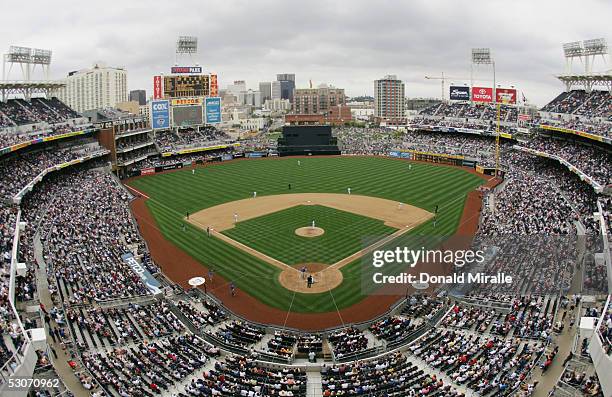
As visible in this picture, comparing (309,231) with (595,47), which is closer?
(309,231)

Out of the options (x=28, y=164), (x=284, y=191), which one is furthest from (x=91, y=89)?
(x=284, y=191)

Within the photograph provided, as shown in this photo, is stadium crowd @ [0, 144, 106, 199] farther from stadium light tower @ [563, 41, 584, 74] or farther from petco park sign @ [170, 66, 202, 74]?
stadium light tower @ [563, 41, 584, 74]

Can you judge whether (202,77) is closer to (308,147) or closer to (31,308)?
(308,147)

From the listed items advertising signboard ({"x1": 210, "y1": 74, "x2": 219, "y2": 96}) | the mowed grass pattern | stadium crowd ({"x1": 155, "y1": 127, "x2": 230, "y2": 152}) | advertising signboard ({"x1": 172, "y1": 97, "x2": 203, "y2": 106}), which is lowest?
the mowed grass pattern

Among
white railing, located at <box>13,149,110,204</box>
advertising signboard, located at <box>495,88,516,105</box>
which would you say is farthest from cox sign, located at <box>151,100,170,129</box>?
advertising signboard, located at <box>495,88,516,105</box>

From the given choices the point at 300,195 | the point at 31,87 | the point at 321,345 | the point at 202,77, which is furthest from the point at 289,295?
the point at 202,77

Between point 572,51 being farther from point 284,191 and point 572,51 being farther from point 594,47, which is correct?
point 284,191
